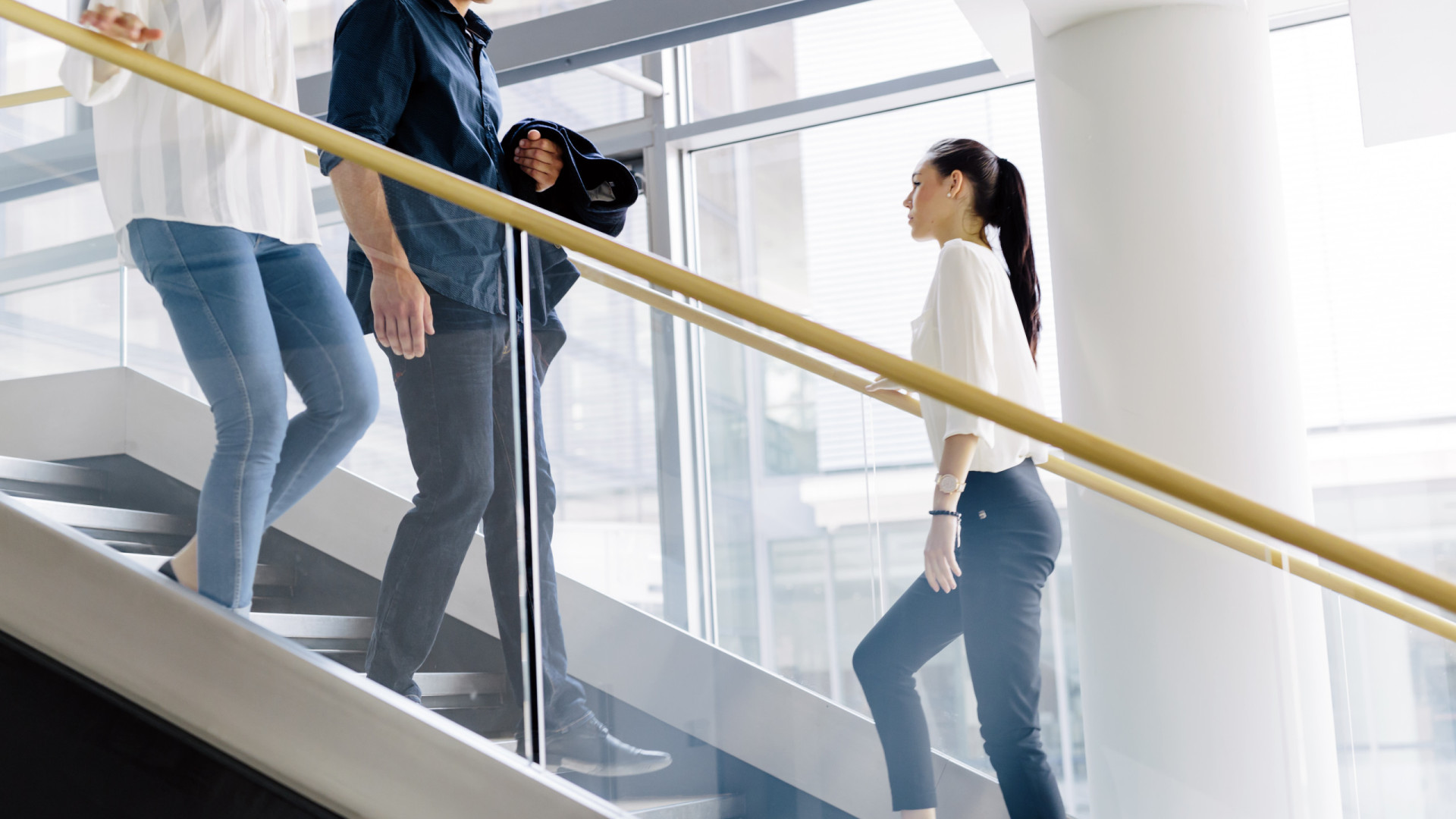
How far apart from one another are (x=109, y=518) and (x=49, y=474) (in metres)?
0.12

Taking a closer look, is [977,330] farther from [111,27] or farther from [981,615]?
[111,27]

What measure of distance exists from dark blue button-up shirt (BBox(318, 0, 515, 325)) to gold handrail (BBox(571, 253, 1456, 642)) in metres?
0.16

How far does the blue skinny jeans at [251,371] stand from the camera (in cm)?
174

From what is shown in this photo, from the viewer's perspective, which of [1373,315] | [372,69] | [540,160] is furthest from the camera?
[1373,315]

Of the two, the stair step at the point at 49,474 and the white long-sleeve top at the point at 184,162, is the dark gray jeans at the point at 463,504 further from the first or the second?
the stair step at the point at 49,474

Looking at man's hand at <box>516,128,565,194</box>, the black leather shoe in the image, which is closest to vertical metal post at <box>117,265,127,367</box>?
man's hand at <box>516,128,565,194</box>

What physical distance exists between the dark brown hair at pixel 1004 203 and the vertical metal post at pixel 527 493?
988mm

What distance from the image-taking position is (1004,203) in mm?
2346

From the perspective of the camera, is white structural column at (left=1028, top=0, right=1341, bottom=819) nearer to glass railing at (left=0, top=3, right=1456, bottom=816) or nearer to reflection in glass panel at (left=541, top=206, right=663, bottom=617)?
glass railing at (left=0, top=3, right=1456, bottom=816)

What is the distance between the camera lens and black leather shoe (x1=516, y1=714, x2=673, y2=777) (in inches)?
66.4

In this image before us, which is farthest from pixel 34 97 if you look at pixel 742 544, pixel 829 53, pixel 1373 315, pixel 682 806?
pixel 1373 315

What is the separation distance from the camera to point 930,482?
1.69 metres

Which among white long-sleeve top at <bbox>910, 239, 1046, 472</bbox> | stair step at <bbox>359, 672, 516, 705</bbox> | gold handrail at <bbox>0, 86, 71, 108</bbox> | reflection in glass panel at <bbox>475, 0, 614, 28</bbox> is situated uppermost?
reflection in glass panel at <bbox>475, 0, 614, 28</bbox>

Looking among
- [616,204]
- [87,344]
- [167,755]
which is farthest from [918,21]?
[167,755]
